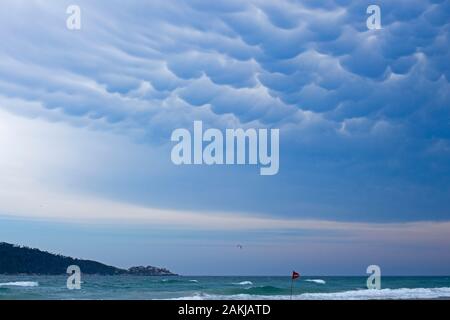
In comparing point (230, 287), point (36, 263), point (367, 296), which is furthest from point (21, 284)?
point (367, 296)

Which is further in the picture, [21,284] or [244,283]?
[244,283]

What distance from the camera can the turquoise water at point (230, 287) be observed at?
6852mm

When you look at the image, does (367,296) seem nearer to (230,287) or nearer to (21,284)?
(230,287)

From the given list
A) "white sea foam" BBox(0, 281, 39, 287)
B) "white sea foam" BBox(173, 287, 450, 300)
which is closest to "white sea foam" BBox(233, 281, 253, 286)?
"white sea foam" BBox(173, 287, 450, 300)

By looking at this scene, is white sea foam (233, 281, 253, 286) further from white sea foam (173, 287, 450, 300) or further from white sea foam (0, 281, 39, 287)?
white sea foam (0, 281, 39, 287)

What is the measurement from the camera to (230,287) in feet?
28.6

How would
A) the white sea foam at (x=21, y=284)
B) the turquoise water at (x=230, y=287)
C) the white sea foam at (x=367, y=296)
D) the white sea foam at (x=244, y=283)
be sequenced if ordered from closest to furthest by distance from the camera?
the white sea foam at (x=367, y=296), the turquoise water at (x=230, y=287), the white sea foam at (x=21, y=284), the white sea foam at (x=244, y=283)

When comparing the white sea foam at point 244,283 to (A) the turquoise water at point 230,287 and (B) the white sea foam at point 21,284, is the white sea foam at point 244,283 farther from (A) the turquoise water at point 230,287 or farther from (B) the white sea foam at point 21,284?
(B) the white sea foam at point 21,284

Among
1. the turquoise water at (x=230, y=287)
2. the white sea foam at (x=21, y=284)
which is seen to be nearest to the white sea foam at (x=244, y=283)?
the turquoise water at (x=230, y=287)

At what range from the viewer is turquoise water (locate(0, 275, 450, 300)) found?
6.85m
